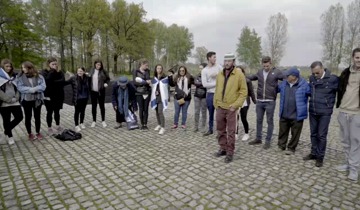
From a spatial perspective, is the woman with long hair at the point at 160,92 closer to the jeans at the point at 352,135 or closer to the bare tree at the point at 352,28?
the jeans at the point at 352,135

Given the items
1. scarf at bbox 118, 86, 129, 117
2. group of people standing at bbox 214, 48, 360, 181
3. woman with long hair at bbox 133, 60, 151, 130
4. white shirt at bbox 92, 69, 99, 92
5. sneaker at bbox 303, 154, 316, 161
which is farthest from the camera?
scarf at bbox 118, 86, 129, 117

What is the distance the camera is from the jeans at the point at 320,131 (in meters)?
4.52

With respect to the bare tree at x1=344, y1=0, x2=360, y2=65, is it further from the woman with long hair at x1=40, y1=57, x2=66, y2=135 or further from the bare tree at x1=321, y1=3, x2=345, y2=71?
the woman with long hair at x1=40, y1=57, x2=66, y2=135

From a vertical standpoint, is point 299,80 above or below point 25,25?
below

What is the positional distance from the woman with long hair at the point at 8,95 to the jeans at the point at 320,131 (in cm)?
649

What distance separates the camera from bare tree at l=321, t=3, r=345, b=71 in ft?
105

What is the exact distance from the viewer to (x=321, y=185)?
3.80 meters

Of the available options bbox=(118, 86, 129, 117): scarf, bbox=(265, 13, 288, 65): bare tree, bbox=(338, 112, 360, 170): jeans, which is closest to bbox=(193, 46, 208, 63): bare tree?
bbox=(265, 13, 288, 65): bare tree

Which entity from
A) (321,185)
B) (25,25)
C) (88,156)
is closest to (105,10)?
(25,25)

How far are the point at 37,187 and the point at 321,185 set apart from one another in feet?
14.5

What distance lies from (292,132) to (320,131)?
0.70 metres

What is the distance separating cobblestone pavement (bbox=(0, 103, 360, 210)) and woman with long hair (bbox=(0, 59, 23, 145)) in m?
0.63

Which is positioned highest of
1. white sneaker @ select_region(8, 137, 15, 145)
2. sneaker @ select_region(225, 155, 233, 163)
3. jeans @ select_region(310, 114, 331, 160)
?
jeans @ select_region(310, 114, 331, 160)

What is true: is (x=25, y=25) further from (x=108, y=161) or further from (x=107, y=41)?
(x=108, y=161)
